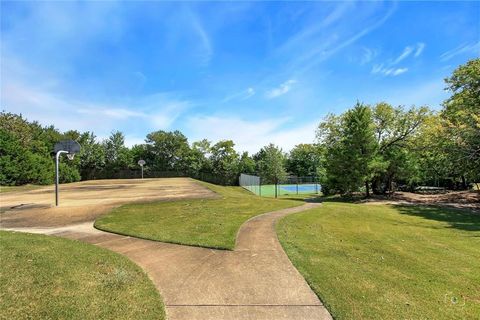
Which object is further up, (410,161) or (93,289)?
Result: (410,161)

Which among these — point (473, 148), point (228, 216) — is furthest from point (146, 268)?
point (473, 148)

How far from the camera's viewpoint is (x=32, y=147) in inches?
1394

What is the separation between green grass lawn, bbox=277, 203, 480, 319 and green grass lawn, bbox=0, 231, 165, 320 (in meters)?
2.44

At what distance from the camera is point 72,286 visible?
4.02 meters

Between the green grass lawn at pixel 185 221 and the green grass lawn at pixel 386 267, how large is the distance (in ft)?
4.97

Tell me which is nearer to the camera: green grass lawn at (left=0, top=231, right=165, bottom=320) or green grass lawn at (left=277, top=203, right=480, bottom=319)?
green grass lawn at (left=0, top=231, right=165, bottom=320)

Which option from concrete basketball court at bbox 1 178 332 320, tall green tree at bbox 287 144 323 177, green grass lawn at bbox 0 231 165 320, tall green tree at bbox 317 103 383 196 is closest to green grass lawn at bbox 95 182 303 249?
concrete basketball court at bbox 1 178 332 320

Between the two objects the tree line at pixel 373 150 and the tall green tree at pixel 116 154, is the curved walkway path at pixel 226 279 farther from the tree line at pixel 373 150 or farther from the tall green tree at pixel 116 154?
the tall green tree at pixel 116 154

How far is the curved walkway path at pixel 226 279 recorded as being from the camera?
3.59 metres

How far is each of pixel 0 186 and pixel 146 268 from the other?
96.1 ft

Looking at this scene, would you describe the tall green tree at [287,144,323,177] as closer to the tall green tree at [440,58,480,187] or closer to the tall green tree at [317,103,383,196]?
the tall green tree at [440,58,480,187]

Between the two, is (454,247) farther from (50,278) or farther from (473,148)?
(473,148)

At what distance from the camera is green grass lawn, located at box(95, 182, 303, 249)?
7.02 m

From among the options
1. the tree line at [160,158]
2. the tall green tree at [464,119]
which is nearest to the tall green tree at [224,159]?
the tree line at [160,158]
